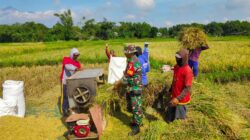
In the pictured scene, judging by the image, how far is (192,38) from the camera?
325 inches

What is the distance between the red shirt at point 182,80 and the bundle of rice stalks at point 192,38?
341 cm

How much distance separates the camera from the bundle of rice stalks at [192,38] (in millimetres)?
8117

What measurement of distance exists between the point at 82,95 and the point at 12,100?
1844 millimetres

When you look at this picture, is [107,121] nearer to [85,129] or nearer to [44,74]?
[85,129]

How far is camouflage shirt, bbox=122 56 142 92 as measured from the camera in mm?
5196

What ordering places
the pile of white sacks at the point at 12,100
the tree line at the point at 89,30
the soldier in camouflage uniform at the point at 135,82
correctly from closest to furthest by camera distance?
the soldier in camouflage uniform at the point at 135,82, the pile of white sacks at the point at 12,100, the tree line at the point at 89,30

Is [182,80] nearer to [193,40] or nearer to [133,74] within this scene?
[133,74]

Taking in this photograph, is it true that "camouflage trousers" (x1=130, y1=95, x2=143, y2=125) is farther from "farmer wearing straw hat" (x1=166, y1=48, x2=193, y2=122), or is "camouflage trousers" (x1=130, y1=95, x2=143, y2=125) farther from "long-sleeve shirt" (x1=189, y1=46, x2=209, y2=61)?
"long-sleeve shirt" (x1=189, y1=46, x2=209, y2=61)

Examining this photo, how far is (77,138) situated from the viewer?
17.1 ft

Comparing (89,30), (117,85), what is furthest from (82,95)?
(89,30)

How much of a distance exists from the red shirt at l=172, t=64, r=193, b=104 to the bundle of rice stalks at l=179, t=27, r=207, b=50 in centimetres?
341

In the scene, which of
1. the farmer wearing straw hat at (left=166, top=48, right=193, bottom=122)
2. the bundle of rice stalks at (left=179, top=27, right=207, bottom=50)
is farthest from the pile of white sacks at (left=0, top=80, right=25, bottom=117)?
the bundle of rice stalks at (left=179, top=27, right=207, bottom=50)

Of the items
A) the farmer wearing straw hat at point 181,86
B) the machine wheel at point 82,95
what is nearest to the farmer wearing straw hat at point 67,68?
the machine wheel at point 82,95

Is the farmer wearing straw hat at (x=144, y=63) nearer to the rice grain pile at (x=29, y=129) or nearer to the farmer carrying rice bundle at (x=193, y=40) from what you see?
the farmer carrying rice bundle at (x=193, y=40)
